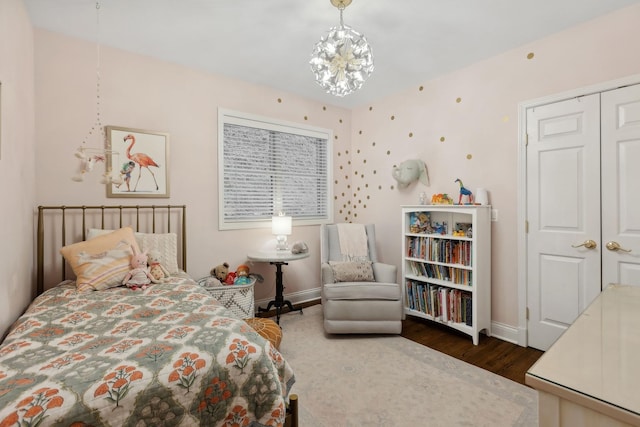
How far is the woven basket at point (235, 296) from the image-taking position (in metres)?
2.80

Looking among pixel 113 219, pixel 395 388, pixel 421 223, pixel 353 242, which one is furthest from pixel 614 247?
pixel 113 219

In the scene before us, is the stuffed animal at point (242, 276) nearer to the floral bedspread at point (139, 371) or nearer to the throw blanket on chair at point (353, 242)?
the throw blanket on chair at point (353, 242)

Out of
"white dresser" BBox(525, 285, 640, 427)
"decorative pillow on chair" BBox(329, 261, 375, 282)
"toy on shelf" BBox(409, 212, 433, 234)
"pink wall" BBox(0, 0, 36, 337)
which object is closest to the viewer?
"white dresser" BBox(525, 285, 640, 427)

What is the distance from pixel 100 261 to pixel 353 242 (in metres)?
2.36

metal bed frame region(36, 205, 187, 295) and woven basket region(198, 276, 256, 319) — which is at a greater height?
metal bed frame region(36, 205, 187, 295)

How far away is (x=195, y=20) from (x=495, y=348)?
365 cm

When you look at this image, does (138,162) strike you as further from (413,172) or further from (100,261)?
(413,172)

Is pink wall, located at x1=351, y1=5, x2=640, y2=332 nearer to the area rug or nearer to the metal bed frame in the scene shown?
the area rug

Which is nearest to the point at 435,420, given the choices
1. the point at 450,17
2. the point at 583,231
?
the point at 583,231

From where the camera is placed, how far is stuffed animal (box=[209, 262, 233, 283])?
3.04m

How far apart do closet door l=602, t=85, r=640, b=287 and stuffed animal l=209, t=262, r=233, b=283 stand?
3189mm

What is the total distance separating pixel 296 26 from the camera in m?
2.39

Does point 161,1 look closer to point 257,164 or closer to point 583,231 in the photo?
point 257,164

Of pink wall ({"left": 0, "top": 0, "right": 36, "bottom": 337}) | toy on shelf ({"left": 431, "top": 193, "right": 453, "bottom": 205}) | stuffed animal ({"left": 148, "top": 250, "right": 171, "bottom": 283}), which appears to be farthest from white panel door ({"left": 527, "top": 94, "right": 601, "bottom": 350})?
pink wall ({"left": 0, "top": 0, "right": 36, "bottom": 337})
